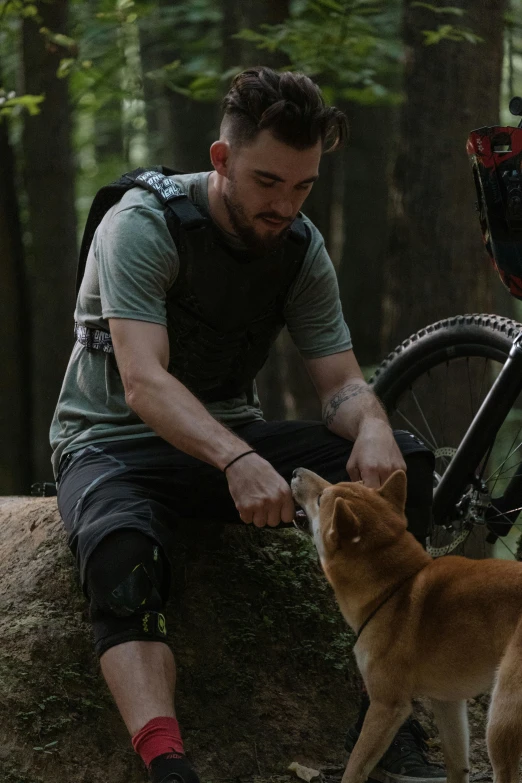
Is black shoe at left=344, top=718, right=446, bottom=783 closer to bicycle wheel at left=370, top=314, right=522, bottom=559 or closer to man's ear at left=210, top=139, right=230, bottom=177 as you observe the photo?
bicycle wheel at left=370, top=314, right=522, bottom=559

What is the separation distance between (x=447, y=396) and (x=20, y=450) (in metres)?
4.10

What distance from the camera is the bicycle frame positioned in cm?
429

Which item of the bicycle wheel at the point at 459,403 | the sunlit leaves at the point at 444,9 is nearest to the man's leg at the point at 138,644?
the bicycle wheel at the point at 459,403

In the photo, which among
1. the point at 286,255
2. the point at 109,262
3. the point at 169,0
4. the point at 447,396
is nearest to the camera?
the point at 109,262

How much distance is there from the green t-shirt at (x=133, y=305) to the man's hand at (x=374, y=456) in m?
0.57

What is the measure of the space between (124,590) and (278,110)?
1.85 metres

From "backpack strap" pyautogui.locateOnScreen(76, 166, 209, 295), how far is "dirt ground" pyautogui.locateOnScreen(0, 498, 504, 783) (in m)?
1.31

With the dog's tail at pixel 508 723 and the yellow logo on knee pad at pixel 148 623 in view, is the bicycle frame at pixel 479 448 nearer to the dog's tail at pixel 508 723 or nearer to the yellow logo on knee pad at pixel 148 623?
the dog's tail at pixel 508 723

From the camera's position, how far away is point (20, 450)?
27.3 feet

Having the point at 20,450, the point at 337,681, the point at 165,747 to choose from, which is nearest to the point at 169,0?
the point at 20,450

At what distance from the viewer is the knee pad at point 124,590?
128 inches

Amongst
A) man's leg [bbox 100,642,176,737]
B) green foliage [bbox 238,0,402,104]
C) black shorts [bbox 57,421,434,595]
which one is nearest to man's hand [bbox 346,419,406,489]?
black shorts [bbox 57,421,434,595]

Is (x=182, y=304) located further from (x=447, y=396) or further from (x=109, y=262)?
(x=447, y=396)

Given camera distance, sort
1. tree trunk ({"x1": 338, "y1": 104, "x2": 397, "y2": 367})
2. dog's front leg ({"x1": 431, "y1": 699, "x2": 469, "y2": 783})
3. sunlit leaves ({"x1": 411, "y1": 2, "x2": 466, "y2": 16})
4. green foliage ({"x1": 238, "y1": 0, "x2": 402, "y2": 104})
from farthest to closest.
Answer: tree trunk ({"x1": 338, "y1": 104, "x2": 397, "y2": 367}), green foliage ({"x1": 238, "y1": 0, "x2": 402, "y2": 104}), sunlit leaves ({"x1": 411, "y1": 2, "x2": 466, "y2": 16}), dog's front leg ({"x1": 431, "y1": 699, "x2": 469, "y2": 783})
